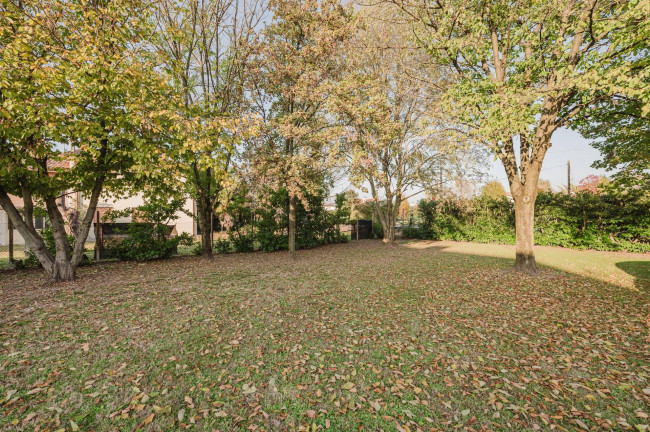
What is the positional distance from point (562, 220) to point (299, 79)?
48.6 ft

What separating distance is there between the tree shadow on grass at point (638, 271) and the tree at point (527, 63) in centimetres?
226

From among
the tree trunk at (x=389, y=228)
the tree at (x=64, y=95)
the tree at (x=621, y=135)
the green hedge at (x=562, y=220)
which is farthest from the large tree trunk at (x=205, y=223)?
the green hedge at (x=562, y=220)

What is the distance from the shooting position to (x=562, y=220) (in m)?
13.8

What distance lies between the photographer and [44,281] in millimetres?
7102

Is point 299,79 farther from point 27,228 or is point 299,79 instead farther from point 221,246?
point 27,228

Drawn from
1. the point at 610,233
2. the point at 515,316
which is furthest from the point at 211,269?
the point at 610,233

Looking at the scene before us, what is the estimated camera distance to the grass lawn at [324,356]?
268cm

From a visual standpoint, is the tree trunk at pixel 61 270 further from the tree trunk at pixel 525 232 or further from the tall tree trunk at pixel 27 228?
the tree trunk at pixel 525 232

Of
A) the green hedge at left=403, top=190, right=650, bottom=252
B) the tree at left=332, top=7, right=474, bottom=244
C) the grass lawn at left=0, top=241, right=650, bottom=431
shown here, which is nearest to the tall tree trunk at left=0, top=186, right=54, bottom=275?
the grass lawn at left=0, top=241, right=650, bottom=431

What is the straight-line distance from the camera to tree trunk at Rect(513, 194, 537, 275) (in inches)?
308

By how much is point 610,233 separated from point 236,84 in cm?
1790

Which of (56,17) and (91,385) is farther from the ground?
(56,17)

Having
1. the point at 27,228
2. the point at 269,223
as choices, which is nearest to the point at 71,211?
the point at 27,228

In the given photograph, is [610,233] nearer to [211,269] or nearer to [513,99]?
[513,99]
